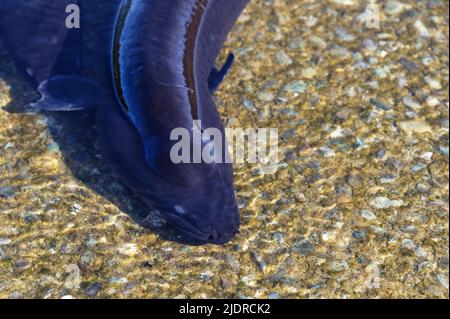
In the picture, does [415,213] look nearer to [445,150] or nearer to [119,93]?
[445,150]

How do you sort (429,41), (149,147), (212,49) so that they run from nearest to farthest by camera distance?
(149,147), (212,49), (429,41)

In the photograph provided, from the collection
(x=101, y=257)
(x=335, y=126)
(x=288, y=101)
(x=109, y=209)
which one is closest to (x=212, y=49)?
(x=288, y=101)

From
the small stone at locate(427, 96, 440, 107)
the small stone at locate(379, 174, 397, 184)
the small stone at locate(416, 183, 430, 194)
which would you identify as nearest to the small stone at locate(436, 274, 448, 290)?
the small stone at locate(416, 183, 430, 194)

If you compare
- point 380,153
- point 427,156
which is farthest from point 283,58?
point 427,156

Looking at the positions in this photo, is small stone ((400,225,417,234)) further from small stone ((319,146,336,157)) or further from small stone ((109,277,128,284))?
small stone ((109,277,128,284))

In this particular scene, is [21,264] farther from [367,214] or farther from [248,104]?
[367,214]

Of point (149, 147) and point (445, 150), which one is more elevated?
point (149, 147)

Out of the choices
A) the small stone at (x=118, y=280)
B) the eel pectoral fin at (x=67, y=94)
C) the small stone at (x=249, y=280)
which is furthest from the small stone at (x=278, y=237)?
the eel pectoral fin at (x=67, y=94)
